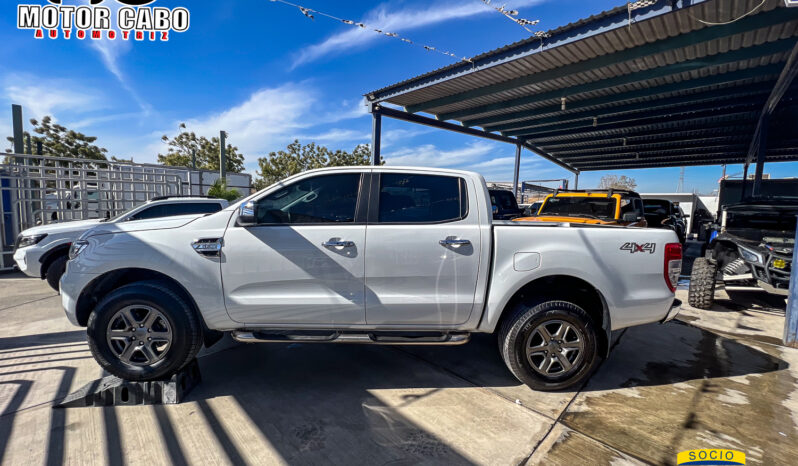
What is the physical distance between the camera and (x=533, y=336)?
9.98 ft

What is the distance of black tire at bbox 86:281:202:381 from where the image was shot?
2830 mm

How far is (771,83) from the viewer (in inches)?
340

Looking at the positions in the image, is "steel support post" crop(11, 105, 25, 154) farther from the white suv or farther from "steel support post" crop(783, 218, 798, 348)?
"steel support post" crop(783, 218, 798, 348)

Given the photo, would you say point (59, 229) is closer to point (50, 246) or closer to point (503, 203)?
point (50, 246)

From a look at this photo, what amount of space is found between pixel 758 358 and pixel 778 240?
213 centimetres

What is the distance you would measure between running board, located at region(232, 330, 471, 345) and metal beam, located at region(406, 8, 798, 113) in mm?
7027

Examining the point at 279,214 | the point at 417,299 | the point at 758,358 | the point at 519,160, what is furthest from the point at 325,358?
the point at 519,160

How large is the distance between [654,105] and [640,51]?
13.7 feet

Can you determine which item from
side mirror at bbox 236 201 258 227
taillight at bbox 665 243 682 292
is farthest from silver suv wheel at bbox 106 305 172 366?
taillight at bbox 665 243 682 292

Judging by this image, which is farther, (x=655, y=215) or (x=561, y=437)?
(x=655, y=215)

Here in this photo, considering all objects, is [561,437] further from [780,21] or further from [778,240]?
[780,21]

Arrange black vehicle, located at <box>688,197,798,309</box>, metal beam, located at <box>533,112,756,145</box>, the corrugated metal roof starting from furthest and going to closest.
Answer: metal beam, located at <box>533,112,756,145</box>, the corrugated metal roof, black vehicle, located at <box>688,197,798,309</box>

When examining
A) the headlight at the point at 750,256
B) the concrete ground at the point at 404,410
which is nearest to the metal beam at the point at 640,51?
the headlight at the point at 750,256

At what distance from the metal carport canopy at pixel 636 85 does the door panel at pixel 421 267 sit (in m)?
5.63
